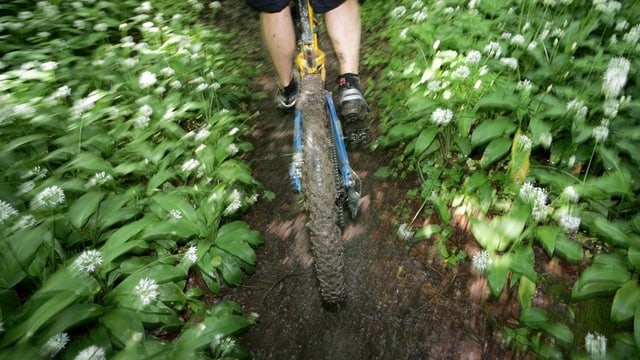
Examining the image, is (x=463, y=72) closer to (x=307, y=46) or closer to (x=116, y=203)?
(x=307, y=46)

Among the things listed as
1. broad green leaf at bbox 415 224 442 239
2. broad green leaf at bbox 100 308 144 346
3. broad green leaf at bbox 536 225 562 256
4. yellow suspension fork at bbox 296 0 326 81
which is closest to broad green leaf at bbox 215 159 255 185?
yellow suspension fork at bbox 296 0 326 81

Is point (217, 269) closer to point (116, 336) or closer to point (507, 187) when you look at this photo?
point (116, 336)

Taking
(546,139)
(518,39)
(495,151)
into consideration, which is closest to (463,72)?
(518,39)

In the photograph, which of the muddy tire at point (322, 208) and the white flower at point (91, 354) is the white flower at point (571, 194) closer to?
the muddy tire at point (322, 208)

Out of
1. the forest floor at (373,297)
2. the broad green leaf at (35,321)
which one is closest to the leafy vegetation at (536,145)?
the forest floor at (373,297)

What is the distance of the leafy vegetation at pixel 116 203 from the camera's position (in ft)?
6.13

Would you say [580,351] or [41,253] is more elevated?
[41,253]

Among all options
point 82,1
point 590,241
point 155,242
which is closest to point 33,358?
point 155,242

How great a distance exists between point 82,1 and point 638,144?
5.83 metres

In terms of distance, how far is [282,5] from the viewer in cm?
254

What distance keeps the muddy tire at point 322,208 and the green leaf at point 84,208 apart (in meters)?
1.47

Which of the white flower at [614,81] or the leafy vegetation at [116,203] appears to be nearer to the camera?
the leafy vegetation at [116,203]

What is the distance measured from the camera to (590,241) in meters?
2.08

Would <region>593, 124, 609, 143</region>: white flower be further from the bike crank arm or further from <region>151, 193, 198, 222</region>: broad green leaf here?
<region>151, 193, 198, 222</region>: broad green leaf
